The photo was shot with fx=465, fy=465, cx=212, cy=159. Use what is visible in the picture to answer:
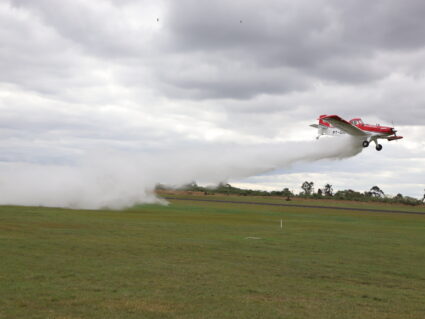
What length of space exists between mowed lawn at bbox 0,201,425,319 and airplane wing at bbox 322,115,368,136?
14.1 metres

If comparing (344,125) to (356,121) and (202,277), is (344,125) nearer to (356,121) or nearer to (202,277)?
(356,121)

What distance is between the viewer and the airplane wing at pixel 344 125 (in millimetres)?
47344

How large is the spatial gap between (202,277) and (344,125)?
105 feet

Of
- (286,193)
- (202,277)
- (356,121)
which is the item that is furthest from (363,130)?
(286,193)

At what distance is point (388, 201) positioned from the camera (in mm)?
139250

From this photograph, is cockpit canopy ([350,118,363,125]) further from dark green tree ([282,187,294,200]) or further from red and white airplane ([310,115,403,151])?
dark green tree ([282,187,294,200])

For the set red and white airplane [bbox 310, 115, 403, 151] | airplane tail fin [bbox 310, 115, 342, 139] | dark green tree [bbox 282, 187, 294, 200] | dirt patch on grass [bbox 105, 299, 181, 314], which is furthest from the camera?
dark green tree [bbox 282, 187, 294, 200]

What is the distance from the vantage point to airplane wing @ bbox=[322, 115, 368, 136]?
4734cm

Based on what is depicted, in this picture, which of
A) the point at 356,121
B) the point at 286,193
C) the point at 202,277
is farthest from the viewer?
the point at 286,193

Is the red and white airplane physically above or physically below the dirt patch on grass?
above

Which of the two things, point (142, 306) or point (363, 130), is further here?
point (363, 130)

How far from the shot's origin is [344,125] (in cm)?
4841

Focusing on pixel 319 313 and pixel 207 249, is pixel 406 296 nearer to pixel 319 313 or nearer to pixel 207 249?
pixel 319 313

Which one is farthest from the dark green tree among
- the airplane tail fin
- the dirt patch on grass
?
the dirt patch on grass
